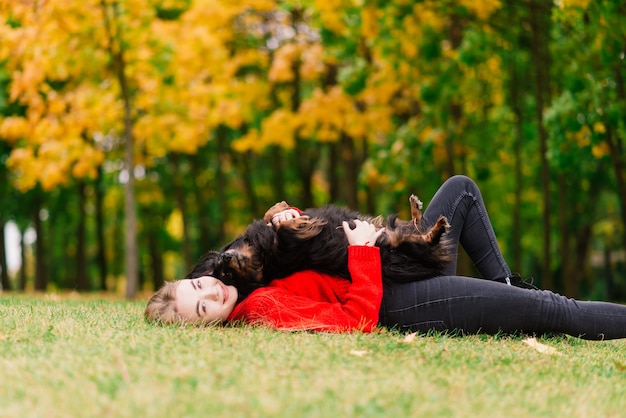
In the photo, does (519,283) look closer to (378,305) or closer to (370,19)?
(378,305)

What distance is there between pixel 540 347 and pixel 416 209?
1.22 m

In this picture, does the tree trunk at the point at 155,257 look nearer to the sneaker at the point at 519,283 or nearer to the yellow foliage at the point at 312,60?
the yellow foliage at the point at 312,60

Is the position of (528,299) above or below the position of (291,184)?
below

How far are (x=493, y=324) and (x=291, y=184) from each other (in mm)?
18214

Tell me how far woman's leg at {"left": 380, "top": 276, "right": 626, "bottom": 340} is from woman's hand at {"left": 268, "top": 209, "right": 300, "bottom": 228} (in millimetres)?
824

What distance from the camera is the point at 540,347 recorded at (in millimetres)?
4715

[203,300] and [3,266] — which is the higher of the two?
[203,300]

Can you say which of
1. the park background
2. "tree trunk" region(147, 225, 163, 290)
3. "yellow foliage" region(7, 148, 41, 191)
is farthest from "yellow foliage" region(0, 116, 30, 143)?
"tree trunk" region(147, 225, 163, 290)

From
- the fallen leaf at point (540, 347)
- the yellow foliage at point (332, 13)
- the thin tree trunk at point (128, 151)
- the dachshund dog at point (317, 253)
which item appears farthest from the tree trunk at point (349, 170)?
the fallen leaf at point (540, 347)

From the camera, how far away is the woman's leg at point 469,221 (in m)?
5.55

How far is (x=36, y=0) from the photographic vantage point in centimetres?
1006

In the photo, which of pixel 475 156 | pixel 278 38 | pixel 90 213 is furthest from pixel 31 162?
pixel 90 213

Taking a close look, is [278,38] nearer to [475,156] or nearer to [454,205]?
[475,156]

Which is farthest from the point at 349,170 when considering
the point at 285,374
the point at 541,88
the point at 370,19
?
the point at 285,374
